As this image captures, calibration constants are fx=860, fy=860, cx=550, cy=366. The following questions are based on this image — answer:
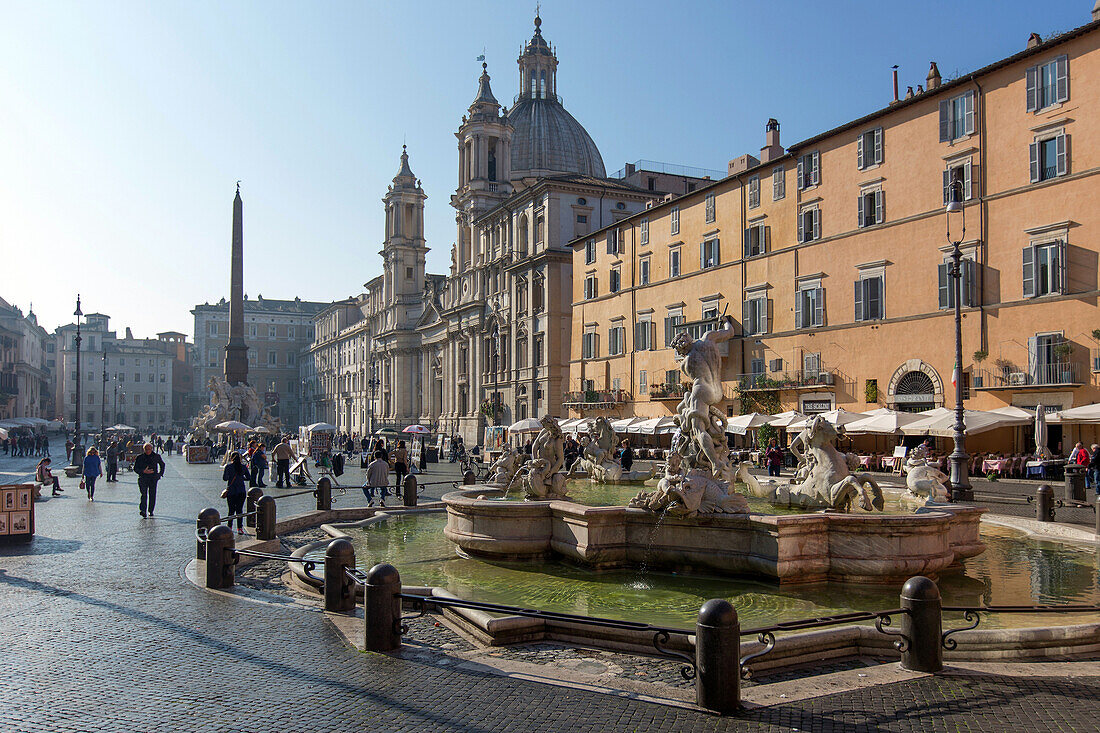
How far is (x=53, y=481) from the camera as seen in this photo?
23562 millimetres

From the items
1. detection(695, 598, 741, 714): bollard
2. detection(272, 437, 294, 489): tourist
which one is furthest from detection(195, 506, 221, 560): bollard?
detection(272, 437, 294, 489): tourist

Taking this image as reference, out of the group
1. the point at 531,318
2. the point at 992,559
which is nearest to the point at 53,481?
the point at 992,559

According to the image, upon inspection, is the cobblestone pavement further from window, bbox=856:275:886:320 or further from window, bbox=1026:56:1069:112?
window, bbox=856:275:886:320

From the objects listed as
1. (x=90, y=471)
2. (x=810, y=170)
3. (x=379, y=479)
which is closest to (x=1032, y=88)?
(x=810, y=170)

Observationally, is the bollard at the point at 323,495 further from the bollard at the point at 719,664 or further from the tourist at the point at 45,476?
the bollard at the point at 719,664

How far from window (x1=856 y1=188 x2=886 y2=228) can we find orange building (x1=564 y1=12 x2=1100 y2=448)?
0.07 meters

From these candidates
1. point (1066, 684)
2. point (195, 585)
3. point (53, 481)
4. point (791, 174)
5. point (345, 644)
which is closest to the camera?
point (1066, 684)

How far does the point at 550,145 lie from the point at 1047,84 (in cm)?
4877

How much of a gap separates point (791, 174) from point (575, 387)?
1961 cm

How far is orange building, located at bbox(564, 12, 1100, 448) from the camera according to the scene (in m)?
26.0

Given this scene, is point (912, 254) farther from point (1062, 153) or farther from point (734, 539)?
point (734, 539)

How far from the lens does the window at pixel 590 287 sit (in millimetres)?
50062

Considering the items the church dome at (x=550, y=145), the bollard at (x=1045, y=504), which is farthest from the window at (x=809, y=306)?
the church dome at (x=550, y=145)

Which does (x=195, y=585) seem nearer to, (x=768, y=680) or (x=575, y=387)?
(x=768, y=680)
